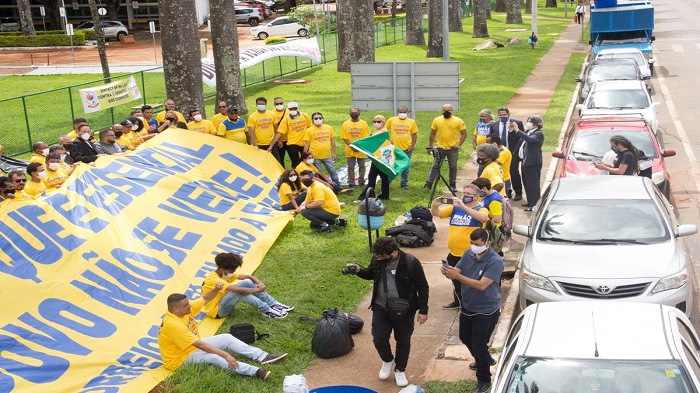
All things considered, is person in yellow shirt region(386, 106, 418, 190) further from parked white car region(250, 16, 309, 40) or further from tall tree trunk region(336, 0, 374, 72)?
parked white car region(250, 16, 309, 40)

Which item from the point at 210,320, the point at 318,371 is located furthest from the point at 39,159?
the point at 318,371

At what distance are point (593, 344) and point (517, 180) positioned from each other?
1027 cm

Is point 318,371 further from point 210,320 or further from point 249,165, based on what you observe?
point 249,165

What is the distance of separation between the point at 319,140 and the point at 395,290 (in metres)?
8.34

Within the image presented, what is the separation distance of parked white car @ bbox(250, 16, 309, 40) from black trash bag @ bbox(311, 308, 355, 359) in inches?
1900

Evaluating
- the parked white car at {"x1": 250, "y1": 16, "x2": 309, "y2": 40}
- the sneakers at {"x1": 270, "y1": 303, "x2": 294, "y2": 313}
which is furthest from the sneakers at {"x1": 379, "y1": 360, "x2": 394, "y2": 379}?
the parked white car at {"x1": 250, "y1": 16, "x2": 309, "y2": 40}

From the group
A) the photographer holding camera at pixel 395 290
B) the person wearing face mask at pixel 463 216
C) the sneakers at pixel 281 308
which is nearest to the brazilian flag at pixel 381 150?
the sneakers at pixel 281 308

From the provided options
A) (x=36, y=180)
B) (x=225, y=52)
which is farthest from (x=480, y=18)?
(x=36, y=180)

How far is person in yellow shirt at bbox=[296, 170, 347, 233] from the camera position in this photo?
48.5ft

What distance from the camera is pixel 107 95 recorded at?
24.7m

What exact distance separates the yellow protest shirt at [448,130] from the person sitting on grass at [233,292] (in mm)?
6506

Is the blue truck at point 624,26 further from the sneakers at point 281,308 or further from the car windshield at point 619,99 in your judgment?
the sneakers at point 281,308

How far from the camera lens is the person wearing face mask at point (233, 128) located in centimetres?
1741

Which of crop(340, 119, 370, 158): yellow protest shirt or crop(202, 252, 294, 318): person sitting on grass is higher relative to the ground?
crop(340, 119, 370, 158): yellow protest shirt
